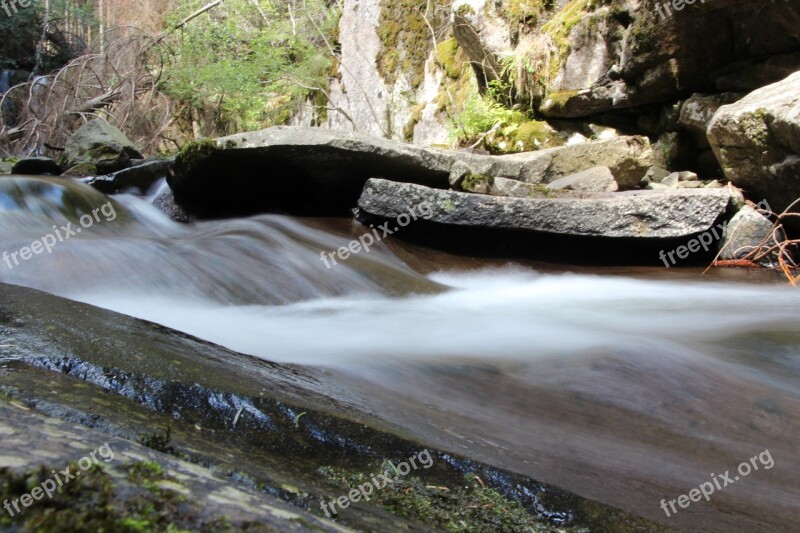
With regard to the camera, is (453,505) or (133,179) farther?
(133,179)

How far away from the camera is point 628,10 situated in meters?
6.98

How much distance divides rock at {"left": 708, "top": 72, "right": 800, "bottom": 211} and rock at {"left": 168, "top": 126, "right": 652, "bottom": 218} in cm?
131

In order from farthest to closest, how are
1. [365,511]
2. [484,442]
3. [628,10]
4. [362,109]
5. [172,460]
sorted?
[362,109] < [628,10] < [484,442] < [365,511] < [172,460]

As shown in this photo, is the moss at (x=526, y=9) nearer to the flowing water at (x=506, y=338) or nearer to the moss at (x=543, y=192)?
the moss at (x=543, y=192)

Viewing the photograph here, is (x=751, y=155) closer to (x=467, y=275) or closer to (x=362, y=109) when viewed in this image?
(x=467, y=275)

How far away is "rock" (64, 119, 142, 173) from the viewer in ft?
26.6

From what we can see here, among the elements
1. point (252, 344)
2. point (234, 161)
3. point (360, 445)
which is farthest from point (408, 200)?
point (360, 445)

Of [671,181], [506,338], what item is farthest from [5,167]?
[671,181]

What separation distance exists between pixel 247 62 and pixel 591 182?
11.0 meters

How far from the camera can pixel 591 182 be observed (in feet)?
19.8

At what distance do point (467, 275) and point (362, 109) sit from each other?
980 cm

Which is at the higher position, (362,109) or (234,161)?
(362,109)

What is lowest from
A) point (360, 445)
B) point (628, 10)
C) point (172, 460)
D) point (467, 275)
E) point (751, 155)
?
point (467, 275)

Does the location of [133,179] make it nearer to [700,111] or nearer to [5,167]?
[5,167]
